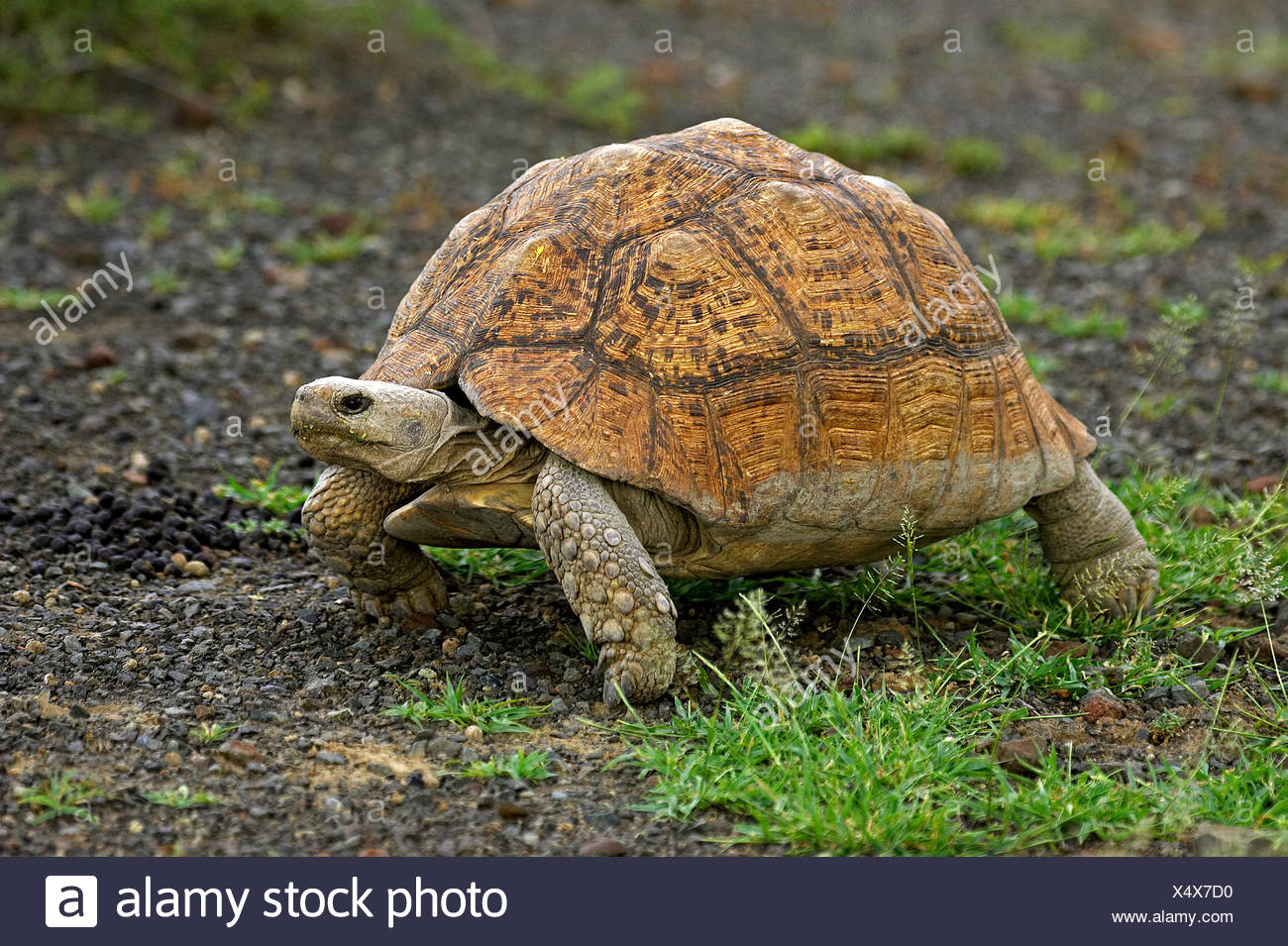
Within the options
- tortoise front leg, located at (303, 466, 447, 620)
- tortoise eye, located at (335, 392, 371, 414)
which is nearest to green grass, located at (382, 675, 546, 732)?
tortoise front leg, located at (303, 466, 447, 620)

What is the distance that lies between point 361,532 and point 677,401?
4.34ft

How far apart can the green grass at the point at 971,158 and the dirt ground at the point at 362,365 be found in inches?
→ 4.7

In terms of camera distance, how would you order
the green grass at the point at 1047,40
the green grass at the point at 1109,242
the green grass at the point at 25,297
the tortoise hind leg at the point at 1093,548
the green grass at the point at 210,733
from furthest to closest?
the green grass at the point at 1047,40 < the green grass at the point at 1109,242 < the green grass at the point at 25,297 < the tortoise hind leg at the point at 1093,548 < the green grass at the point at 210,733

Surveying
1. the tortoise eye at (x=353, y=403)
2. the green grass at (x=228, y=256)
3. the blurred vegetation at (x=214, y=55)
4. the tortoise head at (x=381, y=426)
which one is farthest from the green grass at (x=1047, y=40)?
the tortoise eye at (x=353, y=403)

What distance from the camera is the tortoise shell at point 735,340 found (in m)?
4.51

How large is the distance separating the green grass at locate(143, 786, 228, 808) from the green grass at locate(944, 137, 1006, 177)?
1014cm

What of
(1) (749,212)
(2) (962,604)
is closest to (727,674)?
(2) (962,604)

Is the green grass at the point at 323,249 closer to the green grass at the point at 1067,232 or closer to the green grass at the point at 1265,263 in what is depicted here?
the green grass at the point at 1067,232

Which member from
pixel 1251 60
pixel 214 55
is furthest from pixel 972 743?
pixel 1251 60

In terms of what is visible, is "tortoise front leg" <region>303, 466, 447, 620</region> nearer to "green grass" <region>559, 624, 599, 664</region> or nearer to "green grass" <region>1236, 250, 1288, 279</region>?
"green grass" <region>559, 624, 599, 664</region>

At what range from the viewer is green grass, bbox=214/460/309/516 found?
615cm

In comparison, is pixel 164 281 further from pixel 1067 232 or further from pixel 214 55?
pixel 1067 232

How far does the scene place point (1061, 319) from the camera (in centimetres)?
880
